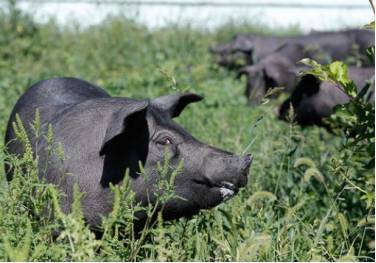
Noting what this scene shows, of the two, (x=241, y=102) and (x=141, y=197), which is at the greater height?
(x=141, y=197)

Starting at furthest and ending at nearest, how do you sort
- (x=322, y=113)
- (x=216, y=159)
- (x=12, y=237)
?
(x=322, y=113), (x=216, y=159), (x=12, y=237)

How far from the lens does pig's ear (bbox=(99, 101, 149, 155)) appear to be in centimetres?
479

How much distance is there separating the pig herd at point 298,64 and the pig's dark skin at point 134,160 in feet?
14.0

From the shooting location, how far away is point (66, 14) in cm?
1541

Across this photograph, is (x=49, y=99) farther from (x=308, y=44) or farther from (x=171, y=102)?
(x=308, y=44)

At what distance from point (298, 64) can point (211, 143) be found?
6.62m

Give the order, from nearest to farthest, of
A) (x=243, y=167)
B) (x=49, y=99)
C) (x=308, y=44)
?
(x=243, y=167) → (x=49, y=99) → (x=308, y=44)

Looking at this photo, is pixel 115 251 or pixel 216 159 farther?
pixel 216 159

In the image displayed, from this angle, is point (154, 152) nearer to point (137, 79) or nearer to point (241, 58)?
point (137, 79)

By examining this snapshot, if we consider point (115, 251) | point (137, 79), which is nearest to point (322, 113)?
point (137, 79)

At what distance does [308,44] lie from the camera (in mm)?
14586

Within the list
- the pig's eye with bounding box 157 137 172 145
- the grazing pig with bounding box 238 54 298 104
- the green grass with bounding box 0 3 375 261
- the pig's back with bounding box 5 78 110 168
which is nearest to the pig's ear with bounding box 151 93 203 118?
the green grass with bounding box 0 3 375 261

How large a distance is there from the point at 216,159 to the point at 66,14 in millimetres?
11023

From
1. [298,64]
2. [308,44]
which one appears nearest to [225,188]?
[298,64]
